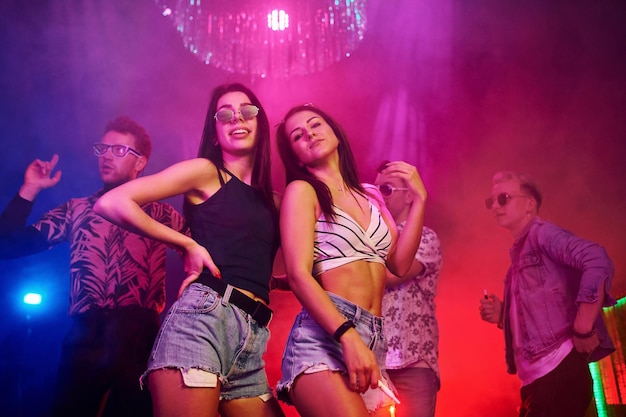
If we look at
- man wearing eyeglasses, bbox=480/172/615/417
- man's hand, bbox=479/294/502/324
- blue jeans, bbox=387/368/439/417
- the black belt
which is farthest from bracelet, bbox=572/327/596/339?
the black belt

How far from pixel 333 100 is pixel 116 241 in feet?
8.84

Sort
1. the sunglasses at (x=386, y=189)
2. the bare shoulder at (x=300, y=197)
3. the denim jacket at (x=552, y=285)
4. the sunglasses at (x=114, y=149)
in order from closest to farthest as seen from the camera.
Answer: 1. the bare shoulder at (x=300, y=197)
2. the denim jacket at (x=552, y=285)
3. the sunglasses at (x=114, y=149)
4. the sunglasses at (x=386, y=189)

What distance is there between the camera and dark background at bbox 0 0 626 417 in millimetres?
4098

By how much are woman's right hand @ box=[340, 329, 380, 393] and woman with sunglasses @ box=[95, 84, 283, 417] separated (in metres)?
0.37

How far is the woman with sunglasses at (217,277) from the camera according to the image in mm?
1589

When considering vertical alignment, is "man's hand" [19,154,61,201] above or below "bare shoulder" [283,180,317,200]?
above

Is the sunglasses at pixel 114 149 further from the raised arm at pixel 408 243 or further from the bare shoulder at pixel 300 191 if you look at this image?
the raised arm at pixel 408 243

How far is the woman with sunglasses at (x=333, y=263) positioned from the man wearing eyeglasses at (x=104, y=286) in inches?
46.9

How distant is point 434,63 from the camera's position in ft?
16.2

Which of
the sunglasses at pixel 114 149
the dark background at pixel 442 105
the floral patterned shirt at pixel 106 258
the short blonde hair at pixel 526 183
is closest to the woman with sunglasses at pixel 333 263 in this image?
the floral patterned shirt at pixel 106 258

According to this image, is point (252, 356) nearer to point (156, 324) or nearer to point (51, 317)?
point (156, 324)

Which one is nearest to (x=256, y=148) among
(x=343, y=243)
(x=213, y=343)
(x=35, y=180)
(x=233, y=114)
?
(x=233, y=114)

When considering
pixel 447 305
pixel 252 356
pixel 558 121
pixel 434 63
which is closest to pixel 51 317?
pixel 252 356

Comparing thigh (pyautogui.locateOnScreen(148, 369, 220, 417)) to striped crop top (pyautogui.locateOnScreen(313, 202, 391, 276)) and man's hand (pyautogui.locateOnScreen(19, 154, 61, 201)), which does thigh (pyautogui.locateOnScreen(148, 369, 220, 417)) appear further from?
man's hand (pyautogui.locateOnScreen(19, 154, 61, 201))
